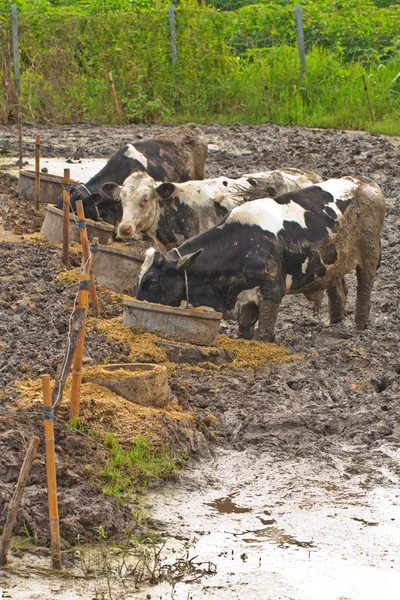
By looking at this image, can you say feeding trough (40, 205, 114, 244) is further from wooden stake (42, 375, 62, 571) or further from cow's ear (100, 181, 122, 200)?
wooden stake (42, 375, 62, 571)

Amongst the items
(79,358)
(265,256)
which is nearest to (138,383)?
(79,358)

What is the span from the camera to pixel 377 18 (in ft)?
93.3

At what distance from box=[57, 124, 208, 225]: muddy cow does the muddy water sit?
21.5 feet

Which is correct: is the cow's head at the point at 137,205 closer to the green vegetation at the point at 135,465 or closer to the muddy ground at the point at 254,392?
the muddy ground at the point at 254,392

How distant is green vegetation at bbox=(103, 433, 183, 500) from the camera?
7047mm

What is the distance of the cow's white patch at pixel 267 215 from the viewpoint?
1036 centimetres

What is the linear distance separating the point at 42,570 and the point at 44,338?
4.13 m

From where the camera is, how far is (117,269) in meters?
11.7

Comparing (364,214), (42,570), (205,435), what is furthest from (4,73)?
(42,570)

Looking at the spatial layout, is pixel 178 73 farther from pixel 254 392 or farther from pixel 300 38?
pixel 254 392

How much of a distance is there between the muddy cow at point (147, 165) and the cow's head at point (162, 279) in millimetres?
3417

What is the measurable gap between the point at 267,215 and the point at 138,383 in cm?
292

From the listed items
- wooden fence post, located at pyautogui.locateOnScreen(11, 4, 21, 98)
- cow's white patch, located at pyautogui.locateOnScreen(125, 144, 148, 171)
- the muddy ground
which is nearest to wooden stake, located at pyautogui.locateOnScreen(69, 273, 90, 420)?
the muddy ground

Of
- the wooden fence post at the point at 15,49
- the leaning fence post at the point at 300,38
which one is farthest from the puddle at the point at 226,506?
the wooden fence post at the point at 15,49
